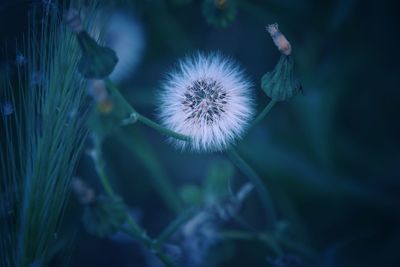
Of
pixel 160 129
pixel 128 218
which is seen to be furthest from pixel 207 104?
pixel 128 218

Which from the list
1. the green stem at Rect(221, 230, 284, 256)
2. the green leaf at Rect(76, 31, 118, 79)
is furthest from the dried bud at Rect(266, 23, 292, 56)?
the green stem at Rect(221, 230, 284, 256)

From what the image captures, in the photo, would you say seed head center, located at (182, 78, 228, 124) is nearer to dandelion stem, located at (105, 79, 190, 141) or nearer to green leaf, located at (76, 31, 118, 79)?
dandelion stem, located at (105, 79, 190, 141)

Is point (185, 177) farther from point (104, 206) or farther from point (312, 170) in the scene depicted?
point (104, 206)

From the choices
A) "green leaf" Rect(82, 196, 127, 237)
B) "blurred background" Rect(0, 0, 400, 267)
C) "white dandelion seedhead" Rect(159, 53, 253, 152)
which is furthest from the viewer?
"blurred background" Rect(0, 0, 400, 267)

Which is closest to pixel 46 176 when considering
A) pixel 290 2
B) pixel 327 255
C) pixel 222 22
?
pixel 222 22

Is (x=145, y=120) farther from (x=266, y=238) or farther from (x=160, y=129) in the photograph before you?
(x=266, y=238)
